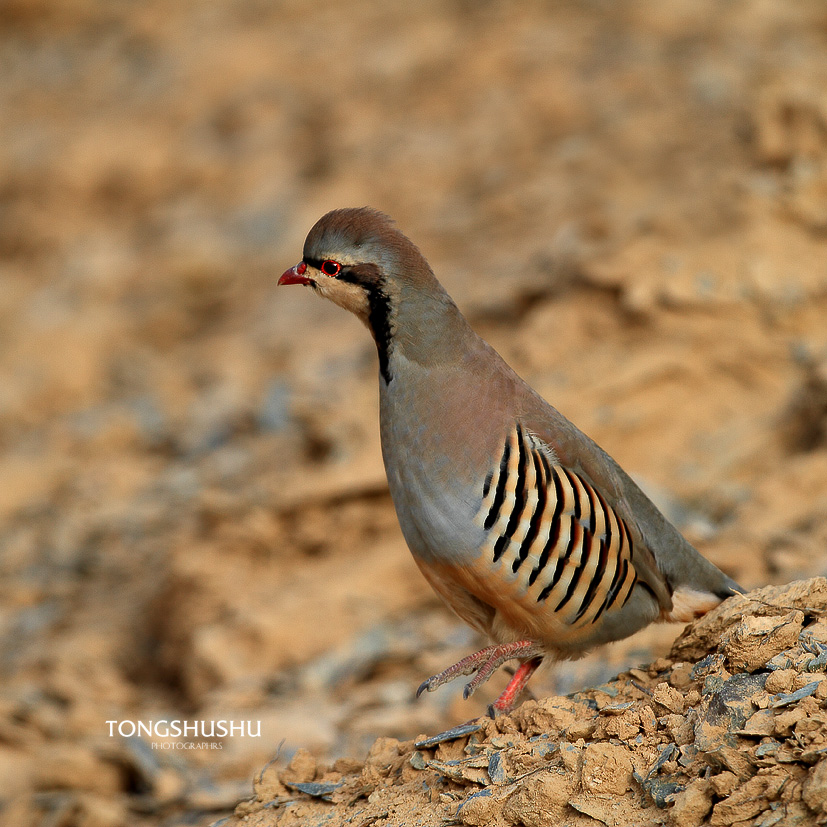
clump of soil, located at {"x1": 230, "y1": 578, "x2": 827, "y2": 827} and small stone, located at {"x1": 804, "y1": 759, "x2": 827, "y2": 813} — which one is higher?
clump of soil, located at {"x1": 230, "y1": 578, "x2": 827, "y2": 827}

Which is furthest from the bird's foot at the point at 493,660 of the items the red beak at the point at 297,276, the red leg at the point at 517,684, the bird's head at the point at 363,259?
the red beak at the point at 297,276

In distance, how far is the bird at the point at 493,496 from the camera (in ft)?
11.9

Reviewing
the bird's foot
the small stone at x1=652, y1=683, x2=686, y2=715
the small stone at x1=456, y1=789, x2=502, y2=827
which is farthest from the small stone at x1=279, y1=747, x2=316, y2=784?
the small stone at x1=652, y1=683, x2=686, y2=715

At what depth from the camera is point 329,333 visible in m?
8.49

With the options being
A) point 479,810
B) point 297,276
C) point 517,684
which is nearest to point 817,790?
point 479,810

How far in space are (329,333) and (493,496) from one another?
199 inches

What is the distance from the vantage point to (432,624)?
6246 millimetres

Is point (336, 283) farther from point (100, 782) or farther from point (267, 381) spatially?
point (267, 381)

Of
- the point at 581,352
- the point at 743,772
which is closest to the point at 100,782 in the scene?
the point at 743,772

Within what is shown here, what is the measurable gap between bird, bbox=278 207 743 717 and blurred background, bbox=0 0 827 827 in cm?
103

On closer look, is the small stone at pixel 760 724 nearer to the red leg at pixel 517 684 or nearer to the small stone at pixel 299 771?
the red leg at pixel 517 684

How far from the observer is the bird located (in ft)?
11.9

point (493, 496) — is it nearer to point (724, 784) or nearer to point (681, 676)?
point (681, 676)

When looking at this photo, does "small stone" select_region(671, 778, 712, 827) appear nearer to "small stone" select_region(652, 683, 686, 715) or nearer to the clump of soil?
the clump of soil
